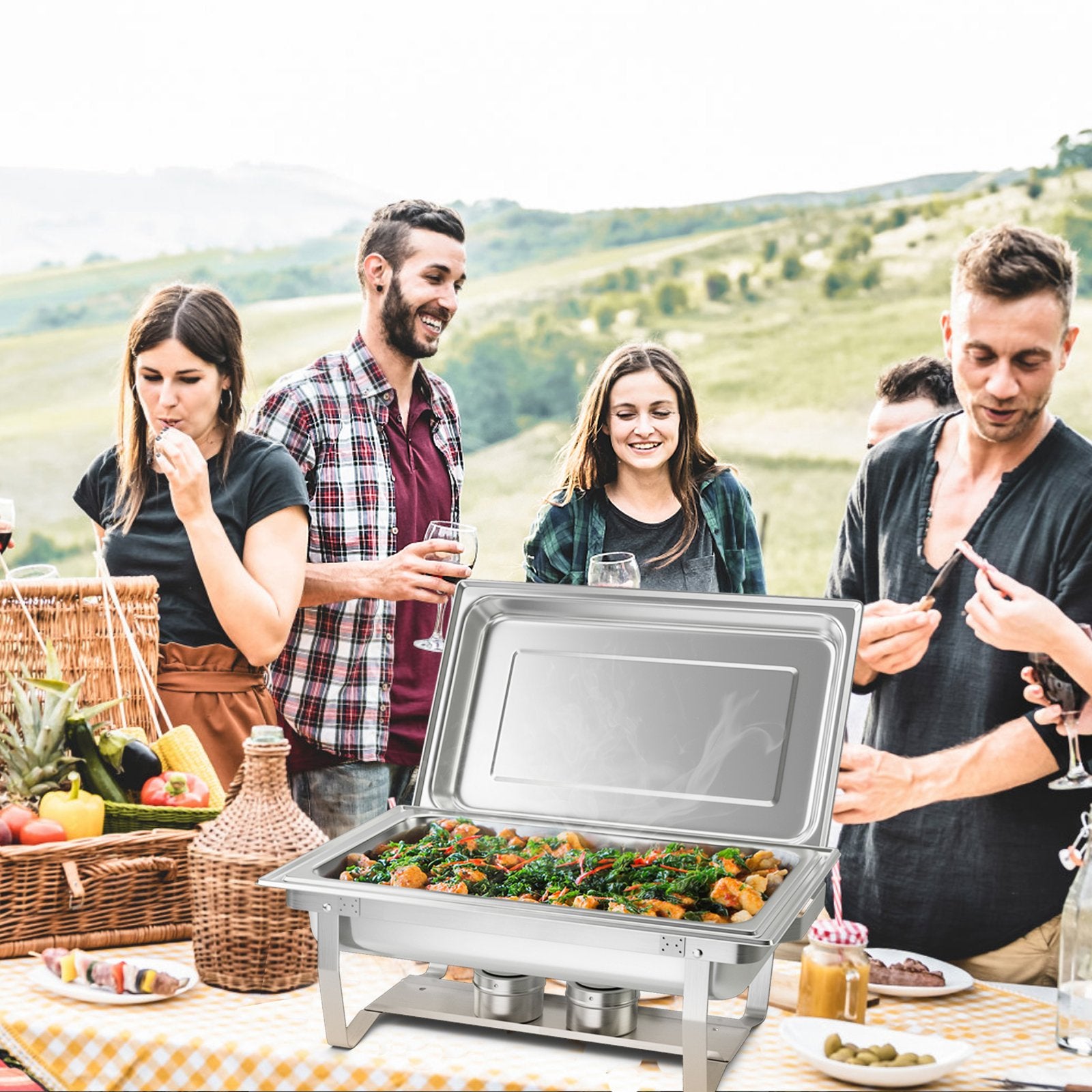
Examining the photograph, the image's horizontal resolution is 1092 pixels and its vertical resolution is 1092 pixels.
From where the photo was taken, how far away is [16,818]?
5.92 feet

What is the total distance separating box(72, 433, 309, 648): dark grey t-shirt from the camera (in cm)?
260

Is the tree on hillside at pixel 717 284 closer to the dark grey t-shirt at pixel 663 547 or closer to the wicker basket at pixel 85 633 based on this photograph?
the dark grey t-shirt at pixel 663 547

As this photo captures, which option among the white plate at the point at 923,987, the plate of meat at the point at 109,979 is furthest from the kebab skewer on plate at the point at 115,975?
the white plate at the point at 923,987

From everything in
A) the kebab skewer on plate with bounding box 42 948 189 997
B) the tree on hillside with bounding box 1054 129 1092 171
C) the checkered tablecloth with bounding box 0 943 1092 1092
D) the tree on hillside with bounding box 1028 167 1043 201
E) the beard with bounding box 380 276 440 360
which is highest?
the tree on hillside with bounding box 1054 129 1092 171

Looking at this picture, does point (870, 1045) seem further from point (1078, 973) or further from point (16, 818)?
point (16, 818)

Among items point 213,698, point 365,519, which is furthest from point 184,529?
point 365,519

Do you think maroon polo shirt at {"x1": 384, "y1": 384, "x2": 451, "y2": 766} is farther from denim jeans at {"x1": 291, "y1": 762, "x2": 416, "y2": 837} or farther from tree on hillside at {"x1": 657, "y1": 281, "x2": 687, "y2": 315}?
tree on hillside at {"x1": 657, "y1": 281, "x2": 687, "y2": 315}

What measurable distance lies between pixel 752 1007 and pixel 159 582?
5.04 ft

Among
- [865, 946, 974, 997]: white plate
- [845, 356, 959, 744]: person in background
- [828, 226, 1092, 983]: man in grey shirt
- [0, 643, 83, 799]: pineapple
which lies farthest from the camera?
[845, 356, 959, 744]: person in background

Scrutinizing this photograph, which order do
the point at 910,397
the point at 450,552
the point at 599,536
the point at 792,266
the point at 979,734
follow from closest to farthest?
the point at 979,734 < the point at 450,552 < the point at 599,536 < the point at 910,397 < the point at 792,266

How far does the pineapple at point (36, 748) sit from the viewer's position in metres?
1.93

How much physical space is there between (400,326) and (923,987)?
6.68 ft

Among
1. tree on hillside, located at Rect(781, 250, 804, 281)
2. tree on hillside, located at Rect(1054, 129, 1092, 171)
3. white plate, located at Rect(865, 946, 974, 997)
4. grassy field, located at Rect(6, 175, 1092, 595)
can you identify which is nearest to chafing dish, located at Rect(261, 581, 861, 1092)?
white plate, located at Rect(865, 946, 974, 997)

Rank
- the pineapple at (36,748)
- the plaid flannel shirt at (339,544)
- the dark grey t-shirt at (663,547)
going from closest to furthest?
1. the pineapple at (36,748)
2. the dark grey t-shirt at (663,547)
3. the plaid flannel shirt at (339,544)
